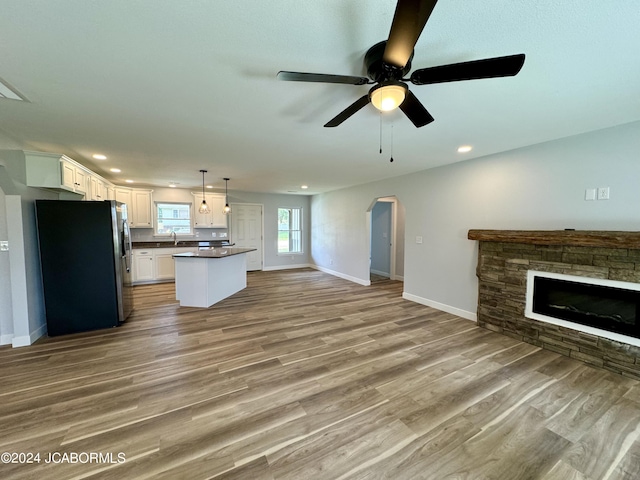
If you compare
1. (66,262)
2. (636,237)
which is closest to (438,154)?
(636,237)

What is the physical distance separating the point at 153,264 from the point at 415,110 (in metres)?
6.61

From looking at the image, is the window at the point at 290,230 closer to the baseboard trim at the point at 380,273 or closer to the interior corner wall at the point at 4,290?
the baseboard trim at the point at 380,273

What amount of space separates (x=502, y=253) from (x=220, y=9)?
3.94m

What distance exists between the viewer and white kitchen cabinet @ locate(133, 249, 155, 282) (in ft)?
19.0

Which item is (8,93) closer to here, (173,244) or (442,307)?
(173,244)

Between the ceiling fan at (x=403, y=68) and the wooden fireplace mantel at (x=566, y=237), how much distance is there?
7.74 feet

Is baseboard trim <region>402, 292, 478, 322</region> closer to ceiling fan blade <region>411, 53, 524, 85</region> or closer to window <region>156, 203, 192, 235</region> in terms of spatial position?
ceiling fan blade <region>411, 53, 524, 85</region>

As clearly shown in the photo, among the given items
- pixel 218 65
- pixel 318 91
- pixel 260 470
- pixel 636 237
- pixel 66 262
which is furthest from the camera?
pixel 66 262

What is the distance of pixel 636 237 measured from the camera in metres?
2.25

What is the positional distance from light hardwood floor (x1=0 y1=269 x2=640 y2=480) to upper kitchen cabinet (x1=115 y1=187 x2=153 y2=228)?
11.7ft

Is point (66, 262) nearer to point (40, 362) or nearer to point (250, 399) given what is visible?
point (40, 362)

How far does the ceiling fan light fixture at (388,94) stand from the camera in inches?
55.4

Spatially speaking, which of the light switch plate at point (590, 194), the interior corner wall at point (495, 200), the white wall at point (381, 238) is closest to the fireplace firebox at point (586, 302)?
the interior corner wall at point (495, 200)

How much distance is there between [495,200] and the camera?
3.50m
